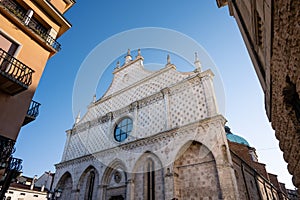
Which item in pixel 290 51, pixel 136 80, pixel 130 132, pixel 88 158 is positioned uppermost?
pixel 136 80

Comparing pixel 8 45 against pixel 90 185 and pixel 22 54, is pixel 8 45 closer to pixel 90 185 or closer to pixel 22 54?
pixel 22 54

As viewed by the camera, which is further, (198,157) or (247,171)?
(247,171)

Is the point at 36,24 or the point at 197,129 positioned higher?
the point at 36,24

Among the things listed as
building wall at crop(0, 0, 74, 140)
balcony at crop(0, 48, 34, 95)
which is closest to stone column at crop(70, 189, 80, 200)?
building wall at crop(0, 0, 74, 140)

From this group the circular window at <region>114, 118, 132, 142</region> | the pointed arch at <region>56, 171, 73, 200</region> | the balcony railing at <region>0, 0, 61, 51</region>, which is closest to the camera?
the balcony railing at <region>0, 0, 61, 51</region>

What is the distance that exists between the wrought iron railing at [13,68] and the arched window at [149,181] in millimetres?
7068

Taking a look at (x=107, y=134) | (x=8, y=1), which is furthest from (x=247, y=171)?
(x=8, y=1)

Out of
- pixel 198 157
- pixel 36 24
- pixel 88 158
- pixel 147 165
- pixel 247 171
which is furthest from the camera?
pixel 88 158

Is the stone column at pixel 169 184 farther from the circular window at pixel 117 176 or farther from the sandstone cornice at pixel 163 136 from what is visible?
the circular window at pixel 117 176

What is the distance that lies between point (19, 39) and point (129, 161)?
7.86m

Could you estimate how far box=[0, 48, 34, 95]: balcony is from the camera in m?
5.48

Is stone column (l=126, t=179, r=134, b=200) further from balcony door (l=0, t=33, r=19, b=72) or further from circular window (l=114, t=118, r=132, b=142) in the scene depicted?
balcony door (l=0, t=33, r=19, b=72)

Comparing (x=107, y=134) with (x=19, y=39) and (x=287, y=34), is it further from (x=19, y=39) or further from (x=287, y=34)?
(x=287, y=34)

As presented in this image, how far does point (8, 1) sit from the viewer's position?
661cm
